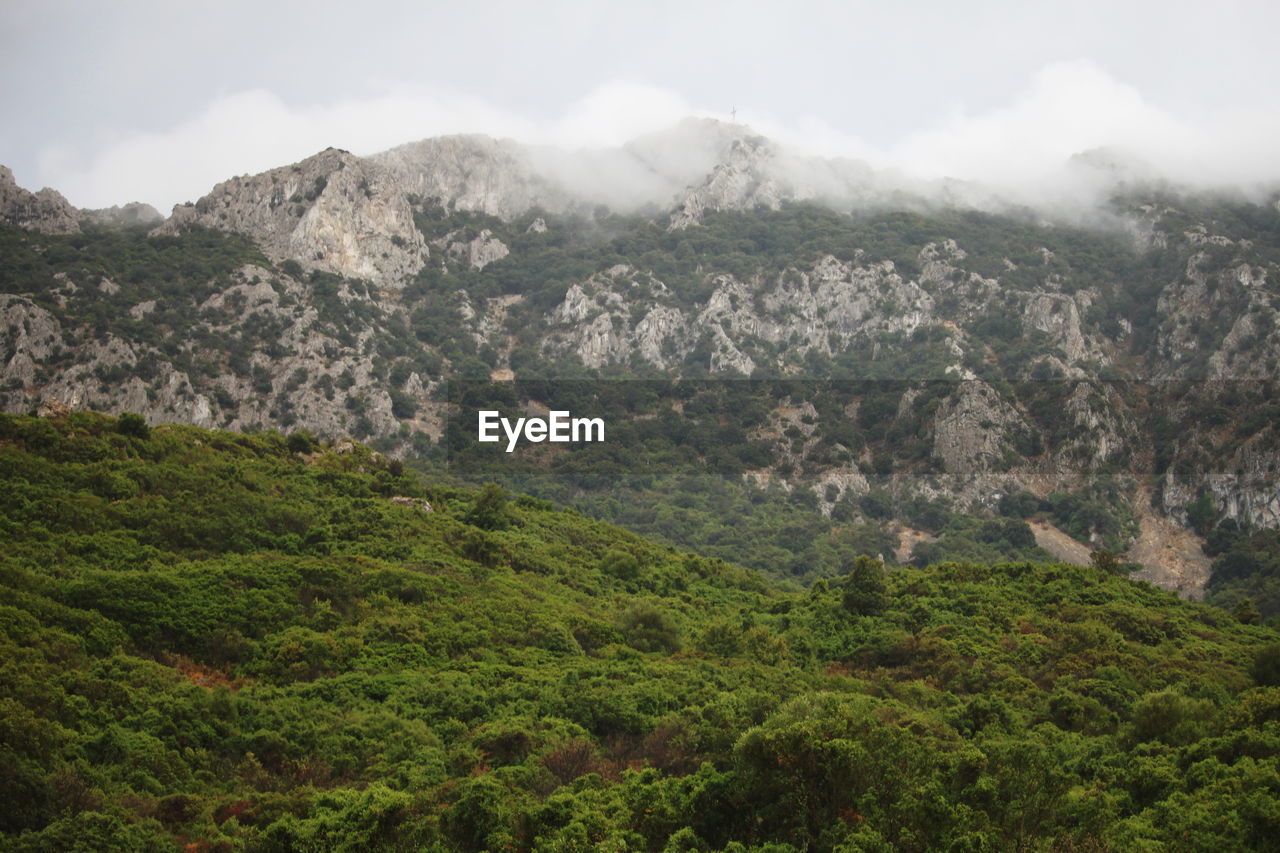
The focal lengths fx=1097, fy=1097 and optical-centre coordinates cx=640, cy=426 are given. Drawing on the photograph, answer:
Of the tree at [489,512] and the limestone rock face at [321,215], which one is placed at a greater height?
the limestone rock face at [321,215]

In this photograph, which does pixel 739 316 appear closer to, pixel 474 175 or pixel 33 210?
pixel 474 175

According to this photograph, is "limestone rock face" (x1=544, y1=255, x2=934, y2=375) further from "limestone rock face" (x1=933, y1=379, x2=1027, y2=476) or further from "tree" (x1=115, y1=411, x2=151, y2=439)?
"tree" (x1=115, y1=411, x2=151, y2=439)

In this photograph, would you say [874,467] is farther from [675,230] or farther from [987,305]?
[675,230]

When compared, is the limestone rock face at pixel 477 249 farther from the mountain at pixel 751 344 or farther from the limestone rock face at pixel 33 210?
the limestone rock face at pixel 33 210

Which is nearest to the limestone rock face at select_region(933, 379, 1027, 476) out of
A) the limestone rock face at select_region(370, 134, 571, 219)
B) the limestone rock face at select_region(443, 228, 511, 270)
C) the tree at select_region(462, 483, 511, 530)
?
the tree at select_region(462, 483, 511, 530)

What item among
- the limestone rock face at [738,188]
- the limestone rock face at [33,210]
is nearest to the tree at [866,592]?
the limestone rock face at [33,210]
